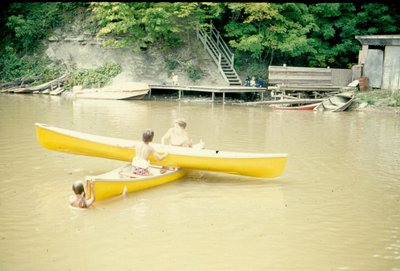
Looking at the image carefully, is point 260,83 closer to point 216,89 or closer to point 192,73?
point 216,89

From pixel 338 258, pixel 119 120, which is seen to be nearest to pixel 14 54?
pixel 119 120

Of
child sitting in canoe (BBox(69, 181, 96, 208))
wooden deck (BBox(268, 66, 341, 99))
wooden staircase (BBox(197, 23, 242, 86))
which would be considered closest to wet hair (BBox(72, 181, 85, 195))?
child sitting in canoe (BBox(69, 181, 96, 208))

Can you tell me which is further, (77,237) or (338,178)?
(338,178)

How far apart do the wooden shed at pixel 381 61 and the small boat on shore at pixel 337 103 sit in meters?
2.26

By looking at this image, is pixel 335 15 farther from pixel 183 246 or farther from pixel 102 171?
pixel 183 246

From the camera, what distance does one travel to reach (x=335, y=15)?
25.7 m

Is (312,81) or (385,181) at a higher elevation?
(312,81)

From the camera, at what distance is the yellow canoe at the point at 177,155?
891 centimetres

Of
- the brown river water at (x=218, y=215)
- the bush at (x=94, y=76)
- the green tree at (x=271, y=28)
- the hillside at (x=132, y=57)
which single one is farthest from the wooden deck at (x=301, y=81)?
the brown river water at (x=218, y=215)

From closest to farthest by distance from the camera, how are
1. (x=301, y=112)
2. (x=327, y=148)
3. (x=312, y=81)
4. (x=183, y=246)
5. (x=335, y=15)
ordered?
(x=183, y=246) → (x=327, y=148) → (x=301, y=112) → (x=312, y=81) → (x=335, y=15)

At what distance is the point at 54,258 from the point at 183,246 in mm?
1631

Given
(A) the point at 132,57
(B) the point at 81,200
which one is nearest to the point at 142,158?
(B) the point at 81,200

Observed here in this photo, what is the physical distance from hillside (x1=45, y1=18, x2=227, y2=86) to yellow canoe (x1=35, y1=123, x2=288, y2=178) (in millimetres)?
15857

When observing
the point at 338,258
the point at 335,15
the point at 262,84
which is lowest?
the point at 338,258
